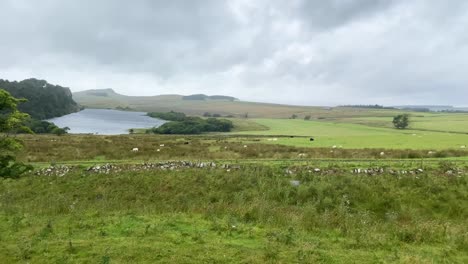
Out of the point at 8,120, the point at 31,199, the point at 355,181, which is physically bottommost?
the point at 31,199

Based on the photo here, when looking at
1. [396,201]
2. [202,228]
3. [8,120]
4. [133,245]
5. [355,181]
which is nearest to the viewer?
[133,245]

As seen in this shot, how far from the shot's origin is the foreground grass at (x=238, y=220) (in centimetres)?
1003

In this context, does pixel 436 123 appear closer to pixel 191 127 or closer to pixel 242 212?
pixel 191 127

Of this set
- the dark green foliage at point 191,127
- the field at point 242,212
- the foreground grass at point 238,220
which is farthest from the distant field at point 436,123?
the foreground grass at point 238,220

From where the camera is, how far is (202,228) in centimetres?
1234

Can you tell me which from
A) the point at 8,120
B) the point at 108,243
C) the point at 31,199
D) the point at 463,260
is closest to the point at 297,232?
the point at 463,260

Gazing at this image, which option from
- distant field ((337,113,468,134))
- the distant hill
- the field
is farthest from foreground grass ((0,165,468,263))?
the distant hill

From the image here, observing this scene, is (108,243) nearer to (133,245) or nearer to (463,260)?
(133,245)

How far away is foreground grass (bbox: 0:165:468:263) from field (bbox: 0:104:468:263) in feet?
0.18

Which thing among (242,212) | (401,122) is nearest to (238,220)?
(242,212)

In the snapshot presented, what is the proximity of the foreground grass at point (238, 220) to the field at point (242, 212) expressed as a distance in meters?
0.05

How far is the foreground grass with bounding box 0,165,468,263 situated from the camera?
32.9ft

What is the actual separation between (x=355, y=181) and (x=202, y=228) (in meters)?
12.0

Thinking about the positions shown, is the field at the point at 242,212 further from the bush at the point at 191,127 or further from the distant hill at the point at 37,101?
the distant hill at the point at 37,101
